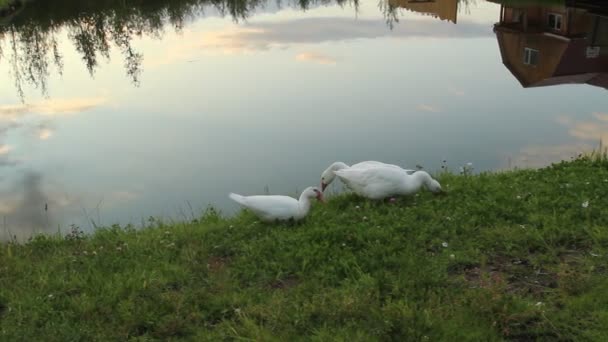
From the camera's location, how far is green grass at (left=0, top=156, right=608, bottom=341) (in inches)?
166

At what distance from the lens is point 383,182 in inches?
265

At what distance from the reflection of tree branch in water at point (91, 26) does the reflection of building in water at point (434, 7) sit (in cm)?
277

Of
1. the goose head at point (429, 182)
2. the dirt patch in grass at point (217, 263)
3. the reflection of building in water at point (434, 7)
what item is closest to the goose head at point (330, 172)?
the goose head at point (429, 182)

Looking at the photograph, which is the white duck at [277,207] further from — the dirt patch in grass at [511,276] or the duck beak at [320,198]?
the dirt patch in grass at [511,276]

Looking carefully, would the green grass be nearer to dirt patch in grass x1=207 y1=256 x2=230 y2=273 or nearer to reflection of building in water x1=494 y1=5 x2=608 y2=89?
dirt patch in grass x1=207 y1=256 x2=230 y2=273

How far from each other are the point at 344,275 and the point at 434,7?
91.8ft

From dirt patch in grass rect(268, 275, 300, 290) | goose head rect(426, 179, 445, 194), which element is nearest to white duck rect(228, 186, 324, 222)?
dirt patch in grass rect(268, 275, 300, 290)

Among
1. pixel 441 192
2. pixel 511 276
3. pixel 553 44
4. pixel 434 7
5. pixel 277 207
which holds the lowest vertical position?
pixel 553 44

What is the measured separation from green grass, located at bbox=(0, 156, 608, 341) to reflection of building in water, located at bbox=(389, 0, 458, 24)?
2139cm

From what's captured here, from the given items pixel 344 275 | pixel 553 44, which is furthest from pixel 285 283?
pixel 553 44

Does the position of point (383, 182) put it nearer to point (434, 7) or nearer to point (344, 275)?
point (344, 275)

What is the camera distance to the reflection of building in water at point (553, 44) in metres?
18.4

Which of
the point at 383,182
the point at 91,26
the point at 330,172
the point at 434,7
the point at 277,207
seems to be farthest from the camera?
the point at 434,7

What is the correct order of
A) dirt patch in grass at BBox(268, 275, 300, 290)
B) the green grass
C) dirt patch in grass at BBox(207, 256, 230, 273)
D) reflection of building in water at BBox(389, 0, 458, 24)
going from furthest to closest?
reflection of building in water at BBox(389, 0, 458, 24) < dirt patch in grass at BBox(207, 256, 230, 273) < dirt patch in grass at BBox(268, 275, 300, 290) < the green grass
